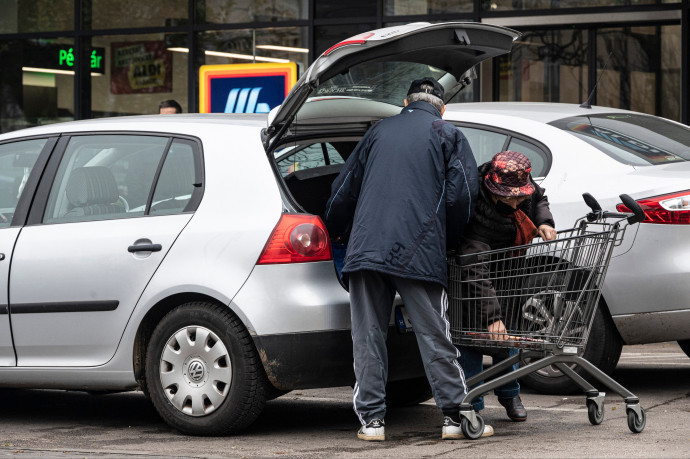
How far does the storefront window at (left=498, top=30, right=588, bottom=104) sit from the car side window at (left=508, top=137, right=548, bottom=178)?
21.8 ft

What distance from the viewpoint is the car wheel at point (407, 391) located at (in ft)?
22.0

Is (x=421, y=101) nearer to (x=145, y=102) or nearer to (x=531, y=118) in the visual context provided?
(x=531, y=118)

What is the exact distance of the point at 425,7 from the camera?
13945mm

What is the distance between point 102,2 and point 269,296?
10.5 m

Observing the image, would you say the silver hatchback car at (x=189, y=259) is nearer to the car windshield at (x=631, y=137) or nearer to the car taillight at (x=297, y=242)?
the car taillight at (x=297, y=242)

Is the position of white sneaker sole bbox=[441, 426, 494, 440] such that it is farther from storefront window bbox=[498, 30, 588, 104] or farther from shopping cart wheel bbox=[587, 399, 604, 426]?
storefront window bbox=[498, 30, 588, 104]

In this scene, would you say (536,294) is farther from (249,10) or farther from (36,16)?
(36,16)

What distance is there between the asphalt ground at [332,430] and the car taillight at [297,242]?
2.79 feet

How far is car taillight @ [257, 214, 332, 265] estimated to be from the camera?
5.55 m

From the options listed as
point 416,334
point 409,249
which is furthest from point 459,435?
point 409,249

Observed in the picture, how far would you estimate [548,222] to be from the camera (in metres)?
5.89

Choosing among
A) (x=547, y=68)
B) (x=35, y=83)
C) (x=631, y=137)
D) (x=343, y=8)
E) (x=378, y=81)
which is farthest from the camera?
(x=35, y=83)

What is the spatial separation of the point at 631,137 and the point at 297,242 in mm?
2536

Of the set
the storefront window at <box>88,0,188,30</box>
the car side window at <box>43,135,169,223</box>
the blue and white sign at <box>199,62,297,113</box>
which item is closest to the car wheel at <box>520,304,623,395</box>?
the car side window at <box>43,135,169,223</box>
